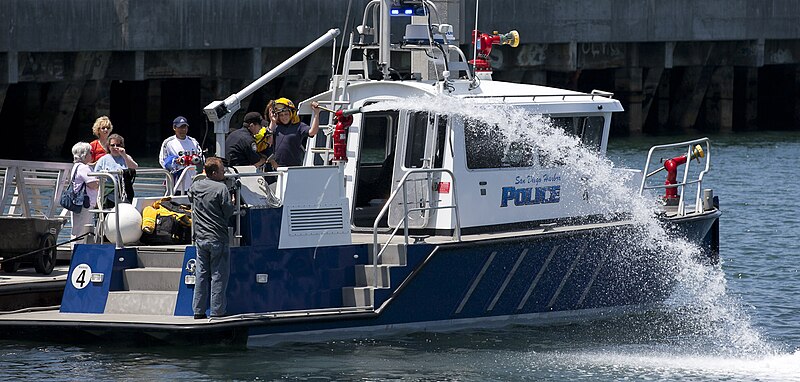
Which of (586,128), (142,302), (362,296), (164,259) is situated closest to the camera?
(142,302)

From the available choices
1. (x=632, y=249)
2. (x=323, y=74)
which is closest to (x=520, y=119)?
(x=632, y=249)

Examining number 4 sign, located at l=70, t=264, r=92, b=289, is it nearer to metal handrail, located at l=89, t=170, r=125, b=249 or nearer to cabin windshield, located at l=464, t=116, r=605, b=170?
metal handrail, located at l=89, t=170, r=125, b=249

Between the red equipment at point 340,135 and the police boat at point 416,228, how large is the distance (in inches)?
0.7

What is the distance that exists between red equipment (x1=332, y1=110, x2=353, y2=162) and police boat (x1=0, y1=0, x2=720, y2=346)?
19 mm

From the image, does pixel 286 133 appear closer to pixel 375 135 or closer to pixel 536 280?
pixel 375 135

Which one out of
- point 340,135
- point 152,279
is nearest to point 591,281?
point 340,135

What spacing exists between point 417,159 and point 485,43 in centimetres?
167

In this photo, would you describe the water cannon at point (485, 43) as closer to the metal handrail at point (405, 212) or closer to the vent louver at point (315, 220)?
the metal handrail at point (405, 212)

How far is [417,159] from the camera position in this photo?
1455cm

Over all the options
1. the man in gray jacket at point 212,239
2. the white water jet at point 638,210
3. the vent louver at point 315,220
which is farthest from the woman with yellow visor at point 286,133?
the man in gray jacket at point 212,239

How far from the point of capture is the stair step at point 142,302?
13133 mm

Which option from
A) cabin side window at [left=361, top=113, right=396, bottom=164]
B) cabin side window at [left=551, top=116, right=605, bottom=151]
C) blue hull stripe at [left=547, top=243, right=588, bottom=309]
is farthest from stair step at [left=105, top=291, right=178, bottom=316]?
cabin side window at [left=551, top=116, right=605, bottom=151]

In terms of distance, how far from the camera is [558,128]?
1510 cm

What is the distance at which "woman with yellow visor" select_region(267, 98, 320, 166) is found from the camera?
14.8 metres
